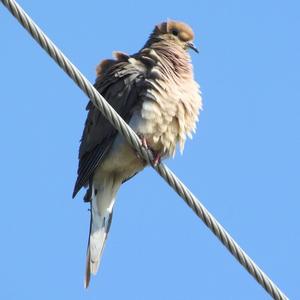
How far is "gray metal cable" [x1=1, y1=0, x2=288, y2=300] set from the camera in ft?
15.0

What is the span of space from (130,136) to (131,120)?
4.04ft

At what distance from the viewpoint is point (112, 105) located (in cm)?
649

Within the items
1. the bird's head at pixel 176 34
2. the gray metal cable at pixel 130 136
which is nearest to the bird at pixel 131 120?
the bird's head at pixel 176 34

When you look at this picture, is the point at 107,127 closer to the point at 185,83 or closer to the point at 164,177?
the point at 185,83

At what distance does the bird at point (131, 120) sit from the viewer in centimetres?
632

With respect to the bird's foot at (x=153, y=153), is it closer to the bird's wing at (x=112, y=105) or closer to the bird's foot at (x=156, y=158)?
the bird's foot at (x=156, y=158)

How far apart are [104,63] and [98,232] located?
1.20 meters

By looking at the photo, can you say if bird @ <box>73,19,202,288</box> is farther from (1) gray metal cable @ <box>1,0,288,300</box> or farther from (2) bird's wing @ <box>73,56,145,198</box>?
(1) gray metal cable @ <box>1,0,288,300</box>

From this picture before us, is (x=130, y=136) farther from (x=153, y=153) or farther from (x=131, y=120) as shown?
(x=131, y=120)

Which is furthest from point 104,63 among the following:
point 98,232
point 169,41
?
point 98,232

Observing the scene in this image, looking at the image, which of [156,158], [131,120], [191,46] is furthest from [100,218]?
[191,46]

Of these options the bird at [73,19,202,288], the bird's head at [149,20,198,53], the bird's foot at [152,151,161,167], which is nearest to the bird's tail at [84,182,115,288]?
the bird at [73,19,202,288]

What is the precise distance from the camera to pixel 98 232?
673 cm

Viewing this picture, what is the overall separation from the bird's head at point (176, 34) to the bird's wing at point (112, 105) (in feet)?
1.93
